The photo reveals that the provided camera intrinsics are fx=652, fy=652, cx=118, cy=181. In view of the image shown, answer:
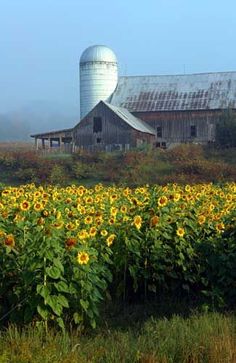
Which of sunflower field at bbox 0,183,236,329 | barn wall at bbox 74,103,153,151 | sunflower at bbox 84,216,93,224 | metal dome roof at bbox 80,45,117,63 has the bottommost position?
sunflower field at bbox 0,183,236,329

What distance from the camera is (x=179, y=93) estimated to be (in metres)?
49.7

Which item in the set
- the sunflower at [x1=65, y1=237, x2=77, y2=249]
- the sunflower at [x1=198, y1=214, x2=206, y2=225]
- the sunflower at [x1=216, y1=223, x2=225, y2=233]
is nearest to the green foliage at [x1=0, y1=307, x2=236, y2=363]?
the sunflower at [x1=65, y1=237, x2=77, y2=249]

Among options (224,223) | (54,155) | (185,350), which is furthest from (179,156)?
(185,350)

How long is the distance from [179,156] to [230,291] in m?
28.5

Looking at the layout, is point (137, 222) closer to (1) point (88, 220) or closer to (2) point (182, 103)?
(1) point (88, 220)

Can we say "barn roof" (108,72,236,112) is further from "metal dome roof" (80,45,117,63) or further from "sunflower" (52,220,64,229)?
"sunflower" (52,220,64,229)

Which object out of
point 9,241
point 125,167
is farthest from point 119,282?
point 125,167

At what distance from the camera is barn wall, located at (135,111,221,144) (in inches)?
1900

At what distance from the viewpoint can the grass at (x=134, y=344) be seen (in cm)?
466

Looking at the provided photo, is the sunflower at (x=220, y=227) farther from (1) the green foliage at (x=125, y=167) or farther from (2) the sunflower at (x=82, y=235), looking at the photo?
(1) the green foliage at (x=125, y=167)

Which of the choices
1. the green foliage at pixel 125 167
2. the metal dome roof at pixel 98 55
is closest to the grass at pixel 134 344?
the green foliage at pixel 125 167

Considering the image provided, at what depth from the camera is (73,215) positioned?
7.05 meters

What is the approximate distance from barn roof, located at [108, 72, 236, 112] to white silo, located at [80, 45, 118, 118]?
2.00 m

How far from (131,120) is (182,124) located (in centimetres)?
475
